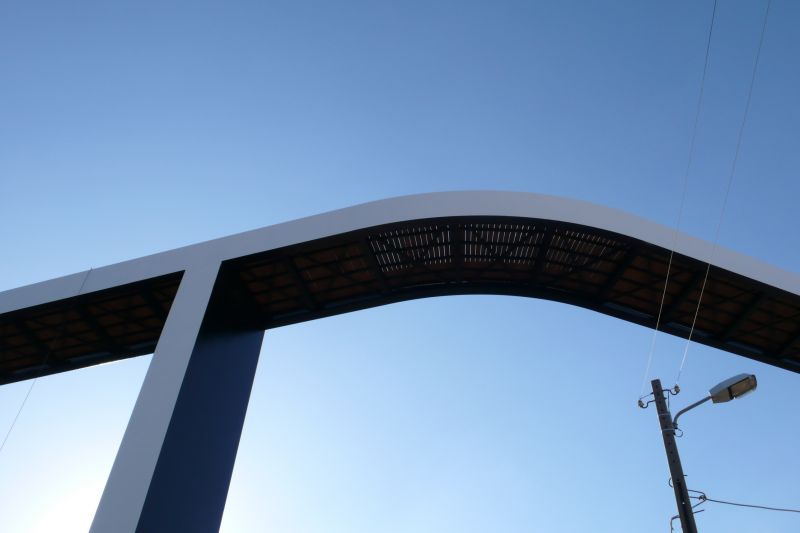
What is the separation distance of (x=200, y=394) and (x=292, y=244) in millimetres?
3888

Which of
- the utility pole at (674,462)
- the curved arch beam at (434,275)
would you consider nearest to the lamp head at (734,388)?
the utility pole at (674,462)

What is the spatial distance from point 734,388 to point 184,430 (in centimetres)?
1013

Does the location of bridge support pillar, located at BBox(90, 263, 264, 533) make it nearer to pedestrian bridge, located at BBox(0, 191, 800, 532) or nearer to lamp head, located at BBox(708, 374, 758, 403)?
pedestrian bridge, located at BBox(0, 191, 800, 532)

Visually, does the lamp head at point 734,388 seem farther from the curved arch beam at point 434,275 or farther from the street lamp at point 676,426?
the curved arch beam at point 434,275

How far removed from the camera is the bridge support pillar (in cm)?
1094

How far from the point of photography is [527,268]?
15.6 meters

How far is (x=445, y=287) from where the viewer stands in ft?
53.9

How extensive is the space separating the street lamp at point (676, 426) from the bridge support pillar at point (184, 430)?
880 centimetres

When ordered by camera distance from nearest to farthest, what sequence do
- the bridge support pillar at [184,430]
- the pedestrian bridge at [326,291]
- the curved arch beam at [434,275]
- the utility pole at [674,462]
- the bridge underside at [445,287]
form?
the utility pole at [674,462] → the bridge support pillar at [184,430] → the pedestrian bridge at [326,291] → the curved arch beam at [434,275] → the bridge underside at [445,287]

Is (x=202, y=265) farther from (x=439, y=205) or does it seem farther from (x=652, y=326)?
(x=652, y=326)

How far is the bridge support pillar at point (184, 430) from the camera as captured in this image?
1094 cm

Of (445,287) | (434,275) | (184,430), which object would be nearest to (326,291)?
(434,275)

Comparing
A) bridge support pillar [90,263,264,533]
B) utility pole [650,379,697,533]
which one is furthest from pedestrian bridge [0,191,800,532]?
utility pole [650,379,697,533]

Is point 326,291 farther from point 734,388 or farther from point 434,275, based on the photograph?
point 734,388
